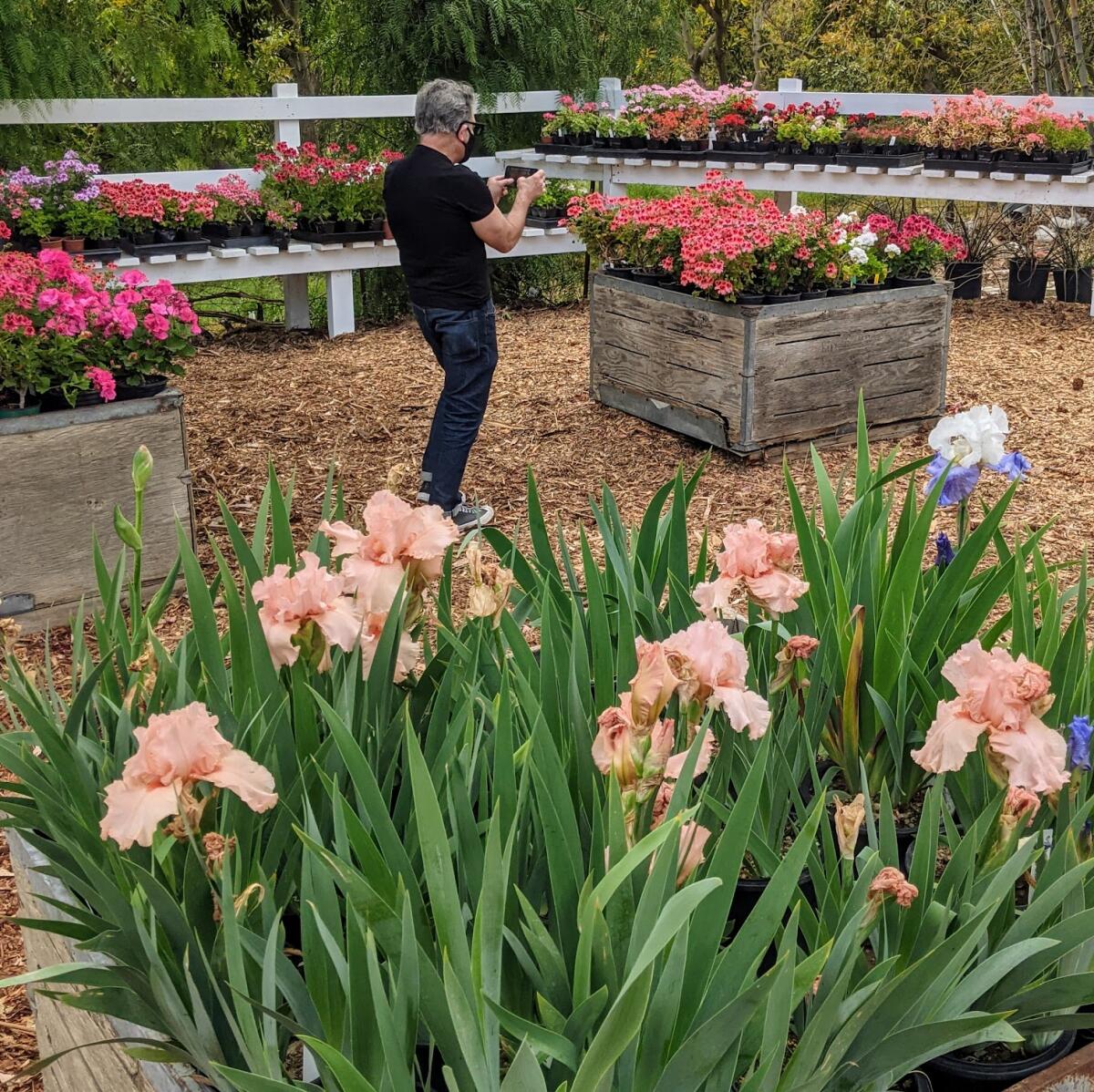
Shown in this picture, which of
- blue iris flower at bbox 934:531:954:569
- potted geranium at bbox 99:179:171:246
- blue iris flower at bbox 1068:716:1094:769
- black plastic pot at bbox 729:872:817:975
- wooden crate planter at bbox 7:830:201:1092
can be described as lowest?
wooden crate planter at bbox 7:830:201:1092

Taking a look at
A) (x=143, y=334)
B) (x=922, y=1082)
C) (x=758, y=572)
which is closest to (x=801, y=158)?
(x=143, y=334)

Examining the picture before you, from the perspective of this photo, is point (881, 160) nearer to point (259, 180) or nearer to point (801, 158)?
point (801, 158)

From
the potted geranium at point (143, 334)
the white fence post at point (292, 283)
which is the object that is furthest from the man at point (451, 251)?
the white fence post at point (292, 283)

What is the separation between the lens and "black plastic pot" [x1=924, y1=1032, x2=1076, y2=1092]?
117 cm

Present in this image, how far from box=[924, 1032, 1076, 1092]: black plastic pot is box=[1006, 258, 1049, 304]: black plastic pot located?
666 cm

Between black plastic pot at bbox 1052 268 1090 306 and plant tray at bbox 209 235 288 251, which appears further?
black plastic pot at bbox 1052 268 1090 306

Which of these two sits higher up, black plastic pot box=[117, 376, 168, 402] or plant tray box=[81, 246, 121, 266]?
plant tray box=[81, 246, 121, 266]

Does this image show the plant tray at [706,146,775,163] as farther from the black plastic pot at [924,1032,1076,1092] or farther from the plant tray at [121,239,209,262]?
the black plastic pot at [924,1032,1076,1092]

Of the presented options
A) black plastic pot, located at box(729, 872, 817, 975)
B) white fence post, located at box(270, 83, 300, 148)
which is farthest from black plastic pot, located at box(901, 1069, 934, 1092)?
white fence post, located at box(270, 83, 300, 148)

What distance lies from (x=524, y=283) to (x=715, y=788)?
6779 mm

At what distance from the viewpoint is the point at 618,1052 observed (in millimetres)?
846

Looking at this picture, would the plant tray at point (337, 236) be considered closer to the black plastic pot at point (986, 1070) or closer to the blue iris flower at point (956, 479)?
the blue iris flower at point (956, 479)

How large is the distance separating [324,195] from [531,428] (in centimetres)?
206

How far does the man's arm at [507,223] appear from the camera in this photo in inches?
151
